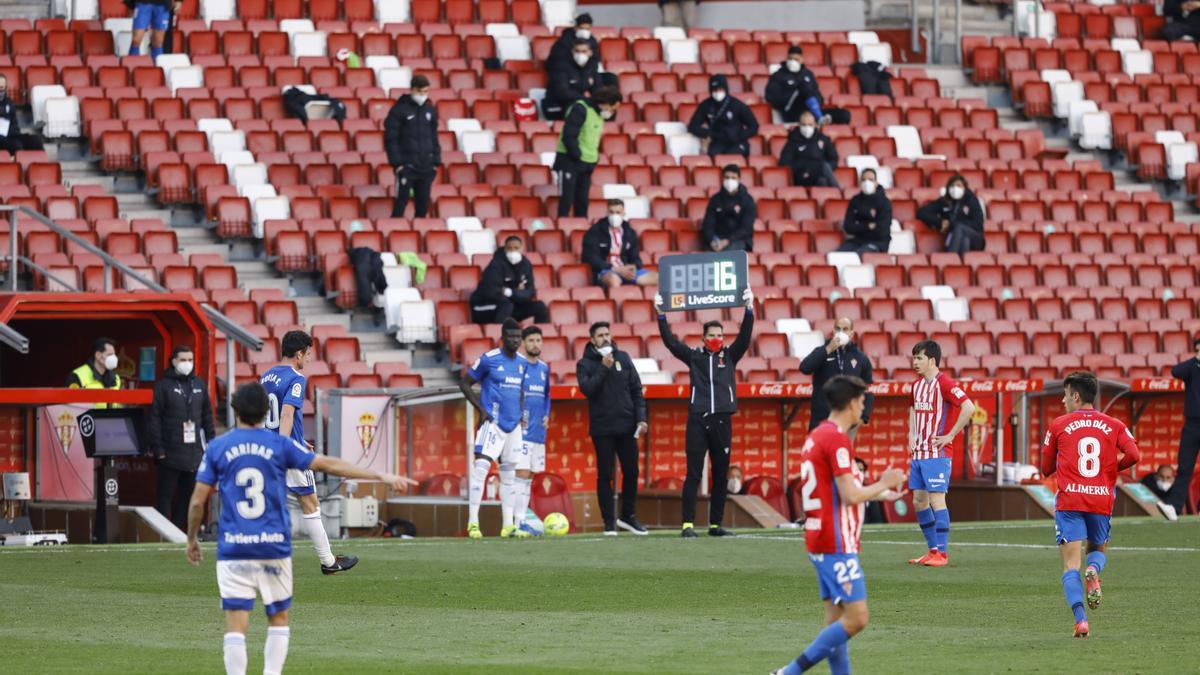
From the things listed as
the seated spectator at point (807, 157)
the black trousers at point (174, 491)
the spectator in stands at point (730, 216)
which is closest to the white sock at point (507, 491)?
the black trousers at point (174, 491)

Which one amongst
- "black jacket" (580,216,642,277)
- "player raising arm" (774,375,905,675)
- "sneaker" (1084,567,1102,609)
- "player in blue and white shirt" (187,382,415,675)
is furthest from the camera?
"black jacket" (580,216,642,277)

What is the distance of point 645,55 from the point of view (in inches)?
1268

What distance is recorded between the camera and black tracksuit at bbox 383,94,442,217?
2600 cm

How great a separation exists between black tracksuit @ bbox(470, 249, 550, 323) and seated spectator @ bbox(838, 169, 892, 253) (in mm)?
5634

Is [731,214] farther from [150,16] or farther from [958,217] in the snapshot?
[150,16]

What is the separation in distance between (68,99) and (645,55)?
9.17 m

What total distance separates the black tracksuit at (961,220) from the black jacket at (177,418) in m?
12.2

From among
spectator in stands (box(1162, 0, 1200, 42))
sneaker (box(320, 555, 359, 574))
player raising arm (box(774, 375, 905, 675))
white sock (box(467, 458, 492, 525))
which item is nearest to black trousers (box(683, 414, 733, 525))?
white sock (box(467, 458, 492, 525))

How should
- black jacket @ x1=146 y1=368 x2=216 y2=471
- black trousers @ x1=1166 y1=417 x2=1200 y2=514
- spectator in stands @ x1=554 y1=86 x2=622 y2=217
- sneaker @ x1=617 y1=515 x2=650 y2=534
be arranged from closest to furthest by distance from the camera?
1. black jacket @ x1=146 y1=368 x2=216 y2=471
2. sneaker @ x1=617 y1=515 x2=650 y2=534
3. black trousers @ x1=1166 y1=417 x2=1200 y2=514
4. spectator in stands @ x1=554 y1=86 x2=622 y2=217

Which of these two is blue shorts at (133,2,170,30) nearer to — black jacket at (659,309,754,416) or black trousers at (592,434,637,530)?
black trousers at (592,434,637,530)

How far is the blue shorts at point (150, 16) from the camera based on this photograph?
28281mm

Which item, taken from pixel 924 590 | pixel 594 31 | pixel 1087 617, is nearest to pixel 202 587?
pixel 924 590

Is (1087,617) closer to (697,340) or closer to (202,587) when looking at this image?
(202,587)

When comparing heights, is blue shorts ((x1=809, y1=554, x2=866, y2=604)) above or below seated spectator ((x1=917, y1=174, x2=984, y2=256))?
below
